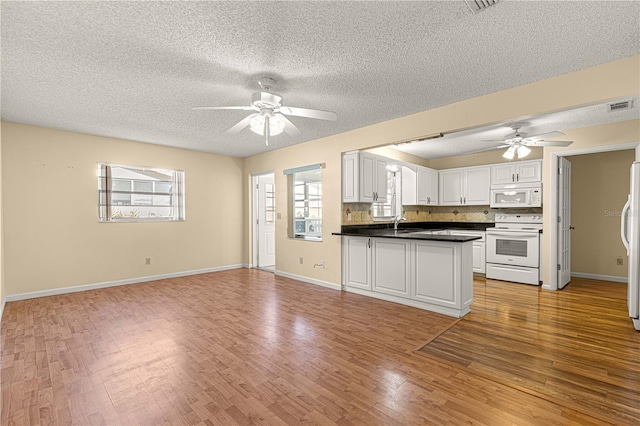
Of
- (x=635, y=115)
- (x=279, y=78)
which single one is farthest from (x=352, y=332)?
(x=635, y=115)

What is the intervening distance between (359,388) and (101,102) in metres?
4.07

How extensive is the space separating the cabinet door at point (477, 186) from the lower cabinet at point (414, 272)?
278cm

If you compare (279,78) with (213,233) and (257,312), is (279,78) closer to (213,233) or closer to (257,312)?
(257,312)

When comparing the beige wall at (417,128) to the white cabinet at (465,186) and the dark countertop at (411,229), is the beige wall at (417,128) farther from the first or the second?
the white cabinet at (465,186)

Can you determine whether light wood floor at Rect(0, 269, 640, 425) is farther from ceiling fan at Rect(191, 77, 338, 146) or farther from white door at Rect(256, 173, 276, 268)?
white door at Rect(256, 173, 276, 268)

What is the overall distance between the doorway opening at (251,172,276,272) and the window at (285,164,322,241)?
0.94 m

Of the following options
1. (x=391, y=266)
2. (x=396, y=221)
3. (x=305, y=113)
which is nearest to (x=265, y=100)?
(x=305, y=113)

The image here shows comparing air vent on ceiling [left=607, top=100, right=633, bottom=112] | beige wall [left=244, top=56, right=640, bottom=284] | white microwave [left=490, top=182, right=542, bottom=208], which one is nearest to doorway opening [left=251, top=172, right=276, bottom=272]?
beige wall [left=244, top=56, right=640, bottom=284]

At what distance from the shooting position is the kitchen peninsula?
360cm

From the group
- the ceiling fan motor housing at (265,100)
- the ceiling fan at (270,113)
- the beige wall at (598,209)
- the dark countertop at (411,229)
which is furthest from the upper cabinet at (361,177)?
the beige wall at (598,209)

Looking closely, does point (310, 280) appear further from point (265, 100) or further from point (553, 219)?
point (553, 219)

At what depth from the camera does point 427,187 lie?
6449mm

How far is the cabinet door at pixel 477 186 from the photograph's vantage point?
6.01 m

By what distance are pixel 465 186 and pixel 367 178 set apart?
2.75 m
